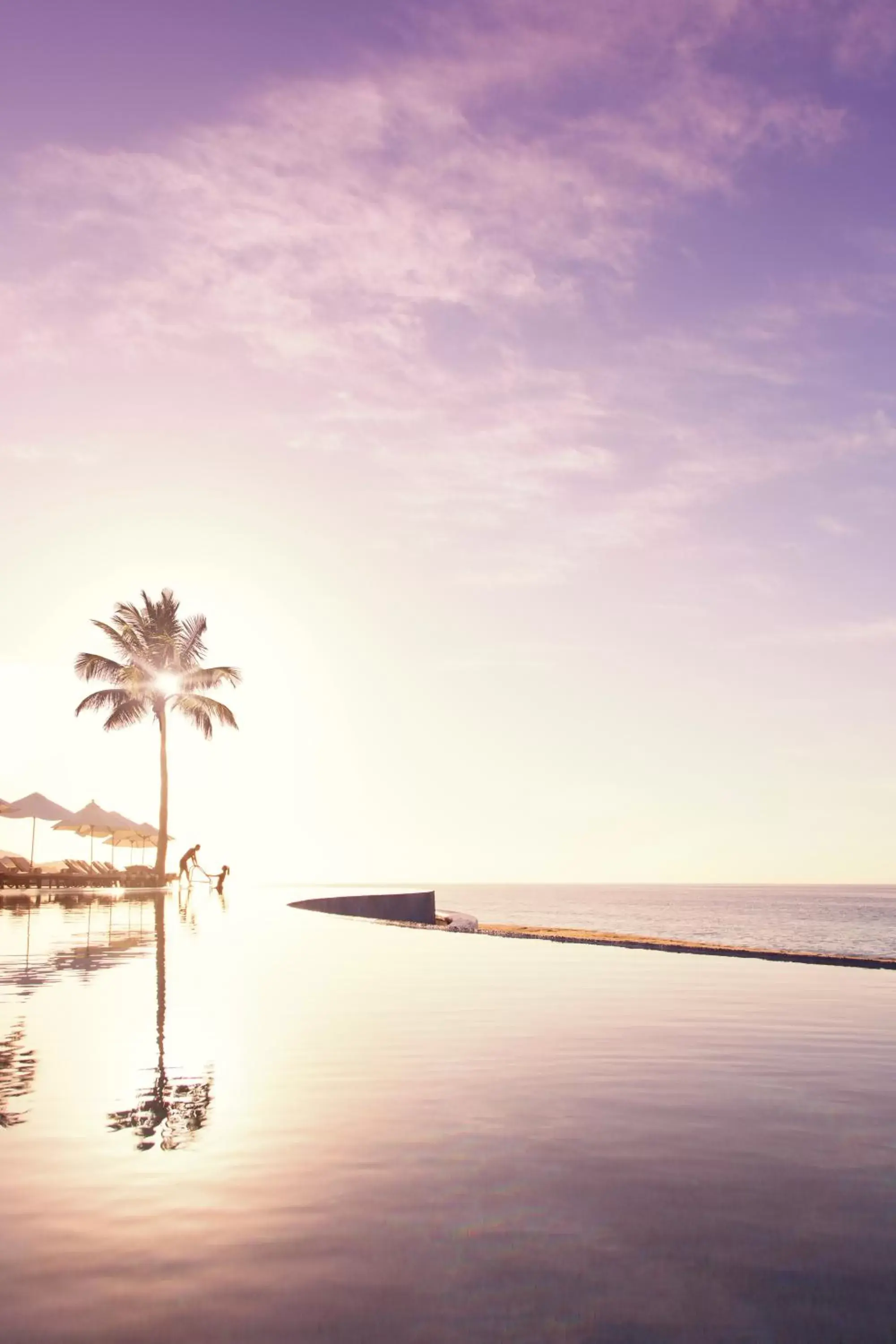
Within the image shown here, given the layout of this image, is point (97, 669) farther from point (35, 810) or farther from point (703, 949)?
point (703, 949)

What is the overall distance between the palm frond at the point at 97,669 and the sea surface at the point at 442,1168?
3472cm

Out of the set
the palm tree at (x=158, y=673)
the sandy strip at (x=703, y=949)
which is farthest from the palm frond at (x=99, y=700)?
the sandy strip at (x=703, y=949)

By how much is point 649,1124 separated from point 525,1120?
2.43ft

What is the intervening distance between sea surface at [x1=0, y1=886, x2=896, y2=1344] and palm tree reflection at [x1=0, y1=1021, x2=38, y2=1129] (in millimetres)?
35

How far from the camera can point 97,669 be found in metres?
46.3

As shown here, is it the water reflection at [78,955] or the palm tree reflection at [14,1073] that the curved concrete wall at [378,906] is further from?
the palm tree reflection at [14,1073]

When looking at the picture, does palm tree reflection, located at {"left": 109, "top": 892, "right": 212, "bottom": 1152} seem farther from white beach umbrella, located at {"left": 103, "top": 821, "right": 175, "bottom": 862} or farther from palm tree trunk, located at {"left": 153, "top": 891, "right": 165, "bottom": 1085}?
white beach umbrella, located at {"left": 103, "top": 821, "right": 175, "bottom": 862}

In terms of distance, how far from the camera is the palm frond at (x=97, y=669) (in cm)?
4622

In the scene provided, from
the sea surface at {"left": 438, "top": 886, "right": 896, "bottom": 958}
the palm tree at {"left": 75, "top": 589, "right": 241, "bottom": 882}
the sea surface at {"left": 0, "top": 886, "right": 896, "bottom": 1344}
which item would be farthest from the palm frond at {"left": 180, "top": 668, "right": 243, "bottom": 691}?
the sea surface at {"left": 0, "top": 886, "right": 896, "bottom": 1344}

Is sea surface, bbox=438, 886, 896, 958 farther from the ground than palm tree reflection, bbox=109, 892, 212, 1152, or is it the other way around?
palm tree reflection, bbox=109, 892, 212, 1152

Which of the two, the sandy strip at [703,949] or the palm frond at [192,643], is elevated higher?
the palm frond at [192,643]

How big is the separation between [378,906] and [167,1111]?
38.4 m

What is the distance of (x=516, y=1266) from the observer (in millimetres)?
4086

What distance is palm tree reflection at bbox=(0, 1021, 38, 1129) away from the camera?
254 inches
